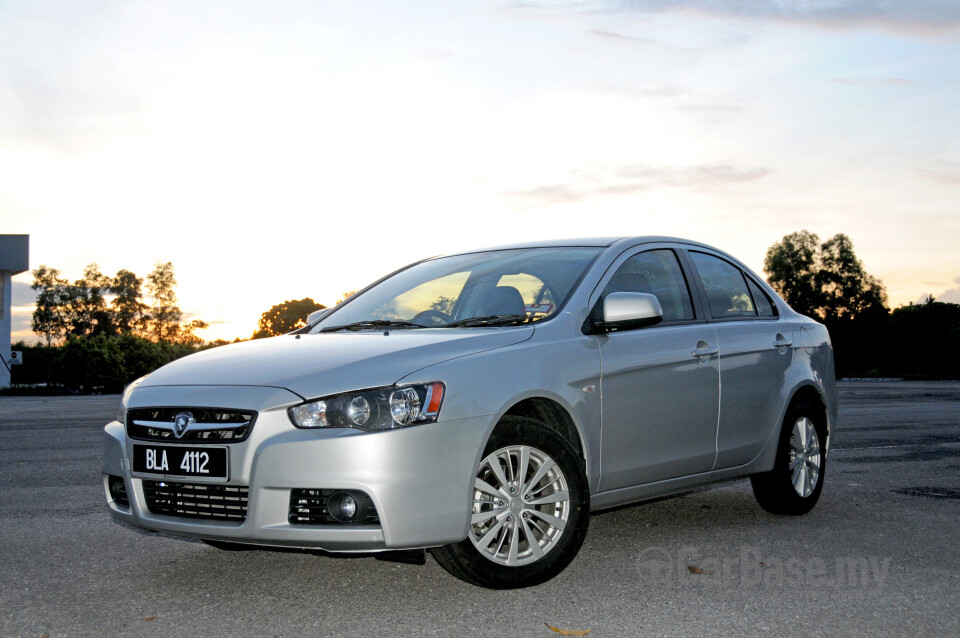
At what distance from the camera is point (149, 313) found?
297 feet

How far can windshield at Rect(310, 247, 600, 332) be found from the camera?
5250 millimetres

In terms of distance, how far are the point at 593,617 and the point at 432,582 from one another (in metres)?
0.97

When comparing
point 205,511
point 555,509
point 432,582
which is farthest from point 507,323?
point 205,511

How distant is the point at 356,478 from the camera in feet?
13.0

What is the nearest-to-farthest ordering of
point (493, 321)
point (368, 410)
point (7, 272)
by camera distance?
point (368, 410)
point (493, 321)
point (7, 272)

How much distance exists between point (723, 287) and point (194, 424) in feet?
11.9

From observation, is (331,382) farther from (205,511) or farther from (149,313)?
(149,313)

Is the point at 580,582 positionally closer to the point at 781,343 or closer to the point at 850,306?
the point at 781,343

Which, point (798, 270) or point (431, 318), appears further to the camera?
point (798, 270)

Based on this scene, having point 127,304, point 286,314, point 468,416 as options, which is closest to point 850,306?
point 286,314

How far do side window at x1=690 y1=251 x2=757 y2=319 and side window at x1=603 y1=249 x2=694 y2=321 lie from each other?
0.26 meters

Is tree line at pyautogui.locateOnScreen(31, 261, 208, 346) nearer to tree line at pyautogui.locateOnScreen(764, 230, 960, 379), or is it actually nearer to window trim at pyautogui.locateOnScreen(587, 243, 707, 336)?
tree line at pyautogui.locateOnScreen(764, 230, 960, 379)

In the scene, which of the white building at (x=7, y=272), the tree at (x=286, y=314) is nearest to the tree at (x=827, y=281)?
the tree at (x=286, y=314)

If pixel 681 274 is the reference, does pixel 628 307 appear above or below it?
below
